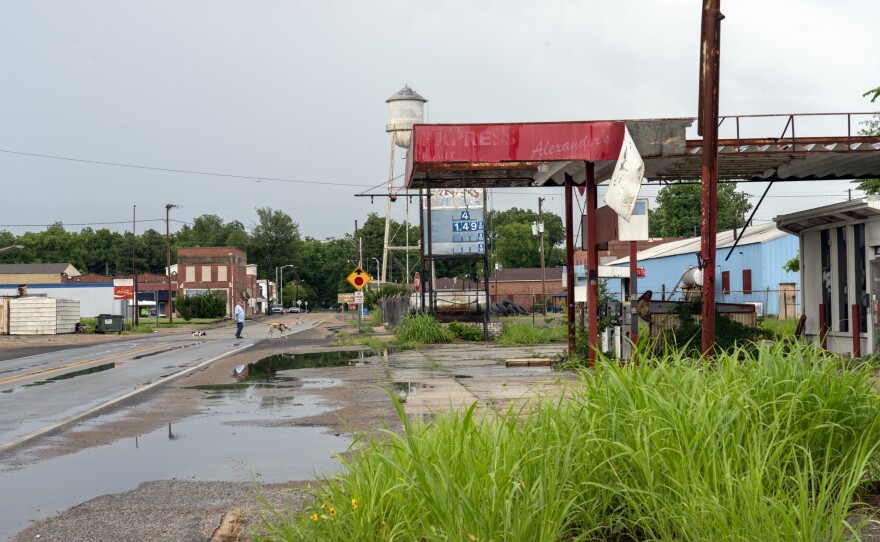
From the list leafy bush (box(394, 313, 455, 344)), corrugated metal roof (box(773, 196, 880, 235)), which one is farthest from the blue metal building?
corrugated metal roof (box(773, 196, 880, 235))

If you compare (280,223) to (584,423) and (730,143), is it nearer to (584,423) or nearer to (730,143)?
(730,143)

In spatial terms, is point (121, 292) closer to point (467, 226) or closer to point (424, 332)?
point (467, 226)

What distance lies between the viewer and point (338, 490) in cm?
574

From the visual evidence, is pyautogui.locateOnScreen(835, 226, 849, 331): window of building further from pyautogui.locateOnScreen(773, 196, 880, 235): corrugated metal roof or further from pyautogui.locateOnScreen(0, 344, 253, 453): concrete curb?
pyautogui.locateOnScreen(0, 344, 253, 453): concrete curb

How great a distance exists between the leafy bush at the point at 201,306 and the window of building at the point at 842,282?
3417 inches

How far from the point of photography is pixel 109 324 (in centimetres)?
6353

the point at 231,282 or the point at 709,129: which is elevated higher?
the point at 231,282

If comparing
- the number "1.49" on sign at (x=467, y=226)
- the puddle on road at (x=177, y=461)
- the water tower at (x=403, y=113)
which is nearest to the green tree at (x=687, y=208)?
the water tower at (x=403, y=113)

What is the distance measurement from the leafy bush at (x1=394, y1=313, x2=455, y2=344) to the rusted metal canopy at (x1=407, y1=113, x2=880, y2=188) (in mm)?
12125

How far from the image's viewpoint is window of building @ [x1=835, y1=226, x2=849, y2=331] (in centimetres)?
1772

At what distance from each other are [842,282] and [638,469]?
14048 mm

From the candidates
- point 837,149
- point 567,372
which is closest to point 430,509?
point 567,372

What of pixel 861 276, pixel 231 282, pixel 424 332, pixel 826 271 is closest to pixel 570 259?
pixel 826 271

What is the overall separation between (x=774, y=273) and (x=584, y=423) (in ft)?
151
